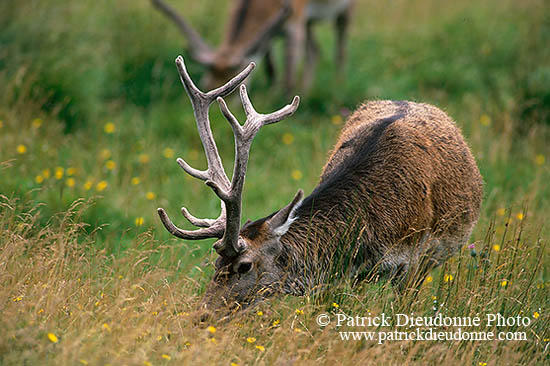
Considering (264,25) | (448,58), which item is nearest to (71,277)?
(264,25)

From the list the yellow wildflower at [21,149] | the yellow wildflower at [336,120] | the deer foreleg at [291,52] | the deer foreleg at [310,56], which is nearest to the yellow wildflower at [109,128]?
the yellow wildflower at [21,149]

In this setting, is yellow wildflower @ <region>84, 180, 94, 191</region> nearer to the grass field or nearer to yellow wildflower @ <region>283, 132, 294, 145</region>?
the grass field

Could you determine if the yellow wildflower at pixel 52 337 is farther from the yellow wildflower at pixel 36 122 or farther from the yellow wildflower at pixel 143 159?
the yellow wildflower at pixel 36 122

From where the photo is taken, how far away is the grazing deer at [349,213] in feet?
14.2

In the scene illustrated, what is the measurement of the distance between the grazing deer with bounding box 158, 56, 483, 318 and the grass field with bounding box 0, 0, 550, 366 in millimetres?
170

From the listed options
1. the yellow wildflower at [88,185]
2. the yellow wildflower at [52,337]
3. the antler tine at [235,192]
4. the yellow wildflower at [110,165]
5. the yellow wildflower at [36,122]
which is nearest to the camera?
the yellow wildflower at [52,337]

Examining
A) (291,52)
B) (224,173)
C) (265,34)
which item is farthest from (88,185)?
(291,52)

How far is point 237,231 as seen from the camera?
4211 mm

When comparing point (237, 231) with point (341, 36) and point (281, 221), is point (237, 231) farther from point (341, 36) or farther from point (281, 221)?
point (341, 36)

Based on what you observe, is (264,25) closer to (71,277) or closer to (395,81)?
(395,81)

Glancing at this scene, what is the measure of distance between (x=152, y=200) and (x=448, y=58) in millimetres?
6307

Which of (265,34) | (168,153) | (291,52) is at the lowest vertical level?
(168,153)
